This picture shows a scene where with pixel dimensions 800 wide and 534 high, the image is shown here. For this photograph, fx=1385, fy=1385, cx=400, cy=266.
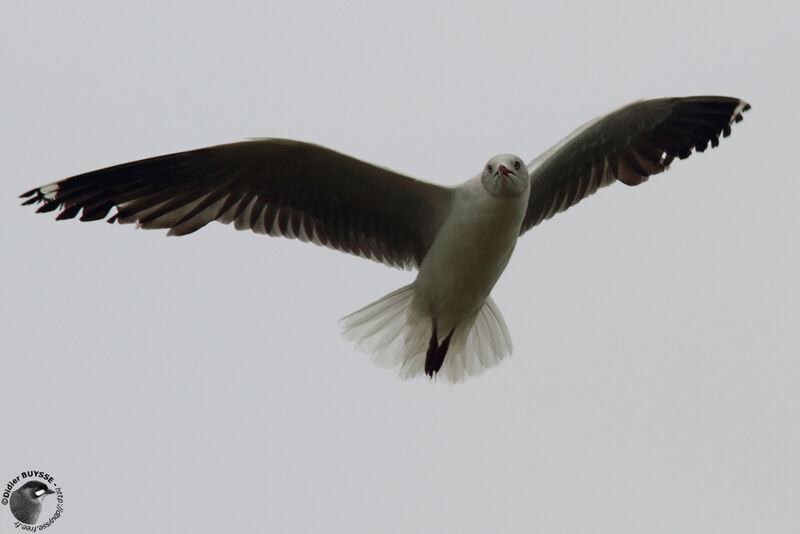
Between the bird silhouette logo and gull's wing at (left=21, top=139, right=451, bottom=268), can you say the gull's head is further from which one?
the bird silhouette logo

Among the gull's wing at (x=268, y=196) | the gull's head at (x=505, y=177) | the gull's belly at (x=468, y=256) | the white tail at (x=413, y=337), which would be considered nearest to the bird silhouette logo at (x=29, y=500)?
the gull's wing at (x=268, y=196)

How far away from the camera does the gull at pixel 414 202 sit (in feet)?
27.9

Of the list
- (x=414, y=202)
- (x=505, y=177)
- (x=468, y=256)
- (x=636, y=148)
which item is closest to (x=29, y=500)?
(x=414, y=202)

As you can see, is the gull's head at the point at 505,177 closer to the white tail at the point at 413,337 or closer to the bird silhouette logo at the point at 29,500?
the white tail at the point at 413,337

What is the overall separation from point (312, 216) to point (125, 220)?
4.10 ft

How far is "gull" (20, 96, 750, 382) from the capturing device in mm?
8516

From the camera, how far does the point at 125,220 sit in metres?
8.67

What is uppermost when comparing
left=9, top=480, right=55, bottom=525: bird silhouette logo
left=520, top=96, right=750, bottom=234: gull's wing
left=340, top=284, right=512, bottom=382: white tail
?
left=520, top=96, right=750, bottom=234: gull's wing

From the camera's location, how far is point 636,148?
9.29 meters

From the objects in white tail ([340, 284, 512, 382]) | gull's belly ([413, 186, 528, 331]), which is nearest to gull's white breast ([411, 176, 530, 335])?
gull's belly ([413, 186, 528, 331])

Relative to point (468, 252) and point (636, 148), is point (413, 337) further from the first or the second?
point (636, 148)

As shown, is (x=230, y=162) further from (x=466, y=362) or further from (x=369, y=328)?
(x=466, y=362)

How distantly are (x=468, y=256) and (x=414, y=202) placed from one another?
61 centimetres

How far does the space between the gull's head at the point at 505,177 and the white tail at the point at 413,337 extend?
3.75 ft
